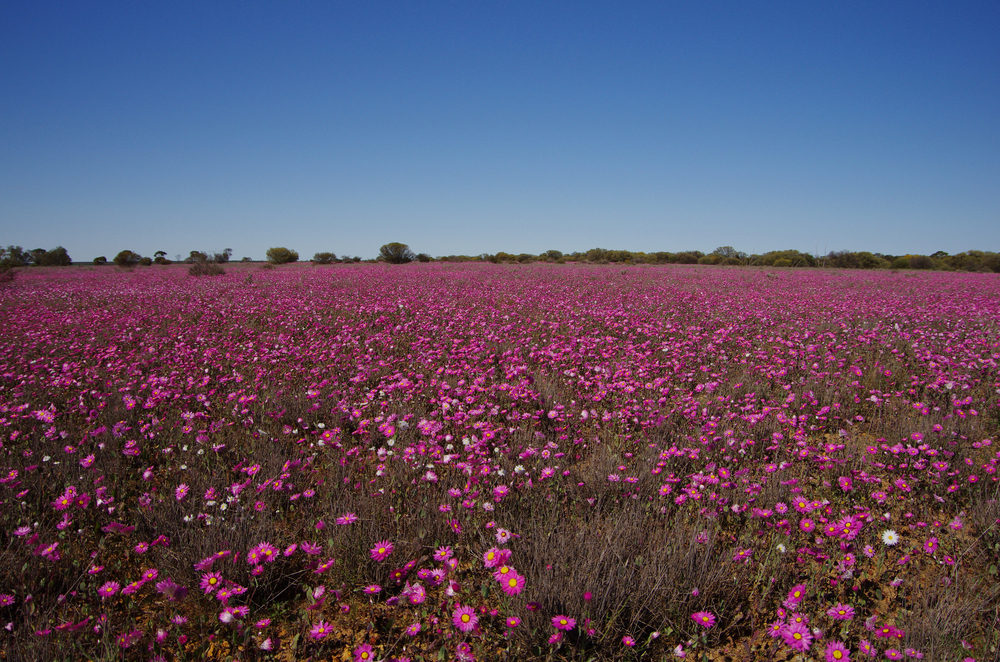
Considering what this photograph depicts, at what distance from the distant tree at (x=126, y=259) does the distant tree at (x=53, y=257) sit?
6.47 meters

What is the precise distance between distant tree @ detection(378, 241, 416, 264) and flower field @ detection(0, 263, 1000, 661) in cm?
3753

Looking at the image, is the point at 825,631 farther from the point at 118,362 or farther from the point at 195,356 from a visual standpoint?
the point at 118,362

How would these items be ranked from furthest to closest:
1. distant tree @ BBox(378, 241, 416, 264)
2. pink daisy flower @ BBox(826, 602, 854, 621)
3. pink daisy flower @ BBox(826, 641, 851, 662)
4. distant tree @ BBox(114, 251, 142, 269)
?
distant tree @ BBox(378, 241, 416, 264) → distant tree @ BBox(114, 251, 142, 269) → pink daisy flower @ BBox(826, 602, 854, 621) → pink daisy flower @ BBox(826, 641, 851, 662)

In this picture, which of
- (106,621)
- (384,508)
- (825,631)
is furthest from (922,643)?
(106,621)

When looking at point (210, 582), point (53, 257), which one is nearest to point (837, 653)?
point (210, 582)

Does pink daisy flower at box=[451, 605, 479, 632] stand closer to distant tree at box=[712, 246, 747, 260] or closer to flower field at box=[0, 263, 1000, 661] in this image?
flower field at box=[0, 263, 1000, 661]

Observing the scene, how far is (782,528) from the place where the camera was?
8.43ft

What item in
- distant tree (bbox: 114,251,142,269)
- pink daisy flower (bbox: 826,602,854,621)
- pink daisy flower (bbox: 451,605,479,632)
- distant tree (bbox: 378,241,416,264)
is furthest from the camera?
distant tree (bbox: 378,241,416,264)

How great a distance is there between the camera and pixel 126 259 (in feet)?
114

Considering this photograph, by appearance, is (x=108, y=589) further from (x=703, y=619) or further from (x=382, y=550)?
→ (x=703, y=619)

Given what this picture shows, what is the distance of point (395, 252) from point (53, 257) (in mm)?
28179

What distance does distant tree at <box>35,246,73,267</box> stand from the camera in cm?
3691

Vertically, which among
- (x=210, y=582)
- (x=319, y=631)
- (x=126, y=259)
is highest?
(x=126, y=259)

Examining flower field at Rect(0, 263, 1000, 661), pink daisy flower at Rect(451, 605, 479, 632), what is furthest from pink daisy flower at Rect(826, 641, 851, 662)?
pink daisy flower at Rect(451, 605, 479, 632)
